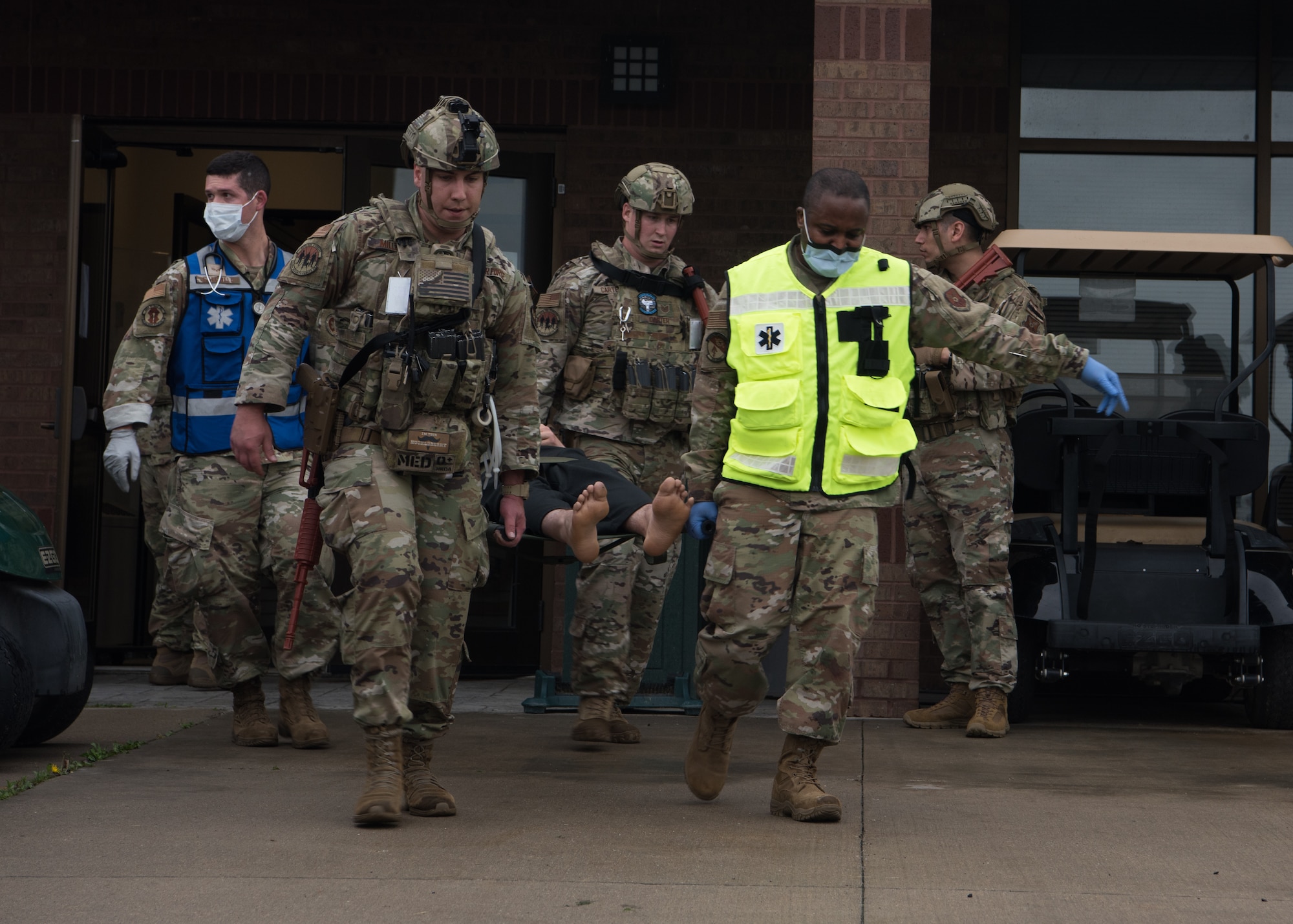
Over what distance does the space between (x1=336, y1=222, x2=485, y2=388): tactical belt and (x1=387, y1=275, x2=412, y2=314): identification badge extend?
7 cm

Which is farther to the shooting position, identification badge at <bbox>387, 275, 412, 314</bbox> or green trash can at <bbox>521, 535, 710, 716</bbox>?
green trash can at <bbox>521, 535, 710, 716</bbox>

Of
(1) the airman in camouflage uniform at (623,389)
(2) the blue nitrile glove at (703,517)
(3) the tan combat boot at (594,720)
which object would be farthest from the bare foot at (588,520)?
(3) the tan combat boot at (594,720)

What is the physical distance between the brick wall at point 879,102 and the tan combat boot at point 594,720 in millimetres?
2381

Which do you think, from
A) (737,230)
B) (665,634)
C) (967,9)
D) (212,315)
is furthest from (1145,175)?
(212,315)

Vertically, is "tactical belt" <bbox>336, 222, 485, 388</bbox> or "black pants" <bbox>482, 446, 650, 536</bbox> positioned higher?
"tactical belt" <bbox>336, 222, 485, 388</bbox>

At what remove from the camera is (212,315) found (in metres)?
6.34

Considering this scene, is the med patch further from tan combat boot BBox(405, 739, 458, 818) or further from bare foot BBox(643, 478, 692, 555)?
tan combat boot BBox(405, 739, 458, 818)

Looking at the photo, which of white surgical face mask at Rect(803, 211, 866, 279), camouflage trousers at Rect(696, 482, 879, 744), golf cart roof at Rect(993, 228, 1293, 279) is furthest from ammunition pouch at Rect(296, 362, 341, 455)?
golf cart roof at Rect(993, 228, 1293, 279)

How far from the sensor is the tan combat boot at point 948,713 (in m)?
7.00

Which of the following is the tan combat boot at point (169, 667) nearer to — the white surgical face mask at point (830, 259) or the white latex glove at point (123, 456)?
the white latex glove at point (123, 456)

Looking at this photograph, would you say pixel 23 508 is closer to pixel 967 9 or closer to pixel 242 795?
pixel 242 795

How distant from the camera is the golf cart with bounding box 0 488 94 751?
5336 mm

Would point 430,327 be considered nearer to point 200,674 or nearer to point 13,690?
point 13,690

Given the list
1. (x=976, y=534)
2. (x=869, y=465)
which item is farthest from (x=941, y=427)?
(x=869, y=465)
